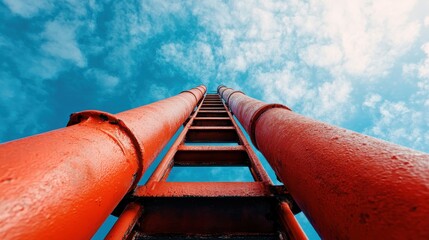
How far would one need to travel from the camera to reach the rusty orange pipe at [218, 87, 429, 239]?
0.76m

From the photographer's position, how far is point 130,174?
1.68 metres

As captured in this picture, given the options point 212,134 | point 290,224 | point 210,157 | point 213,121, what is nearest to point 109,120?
point 290,224

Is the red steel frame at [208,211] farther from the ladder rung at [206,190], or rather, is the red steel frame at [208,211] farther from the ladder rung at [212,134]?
the ladder rung at [212,134]

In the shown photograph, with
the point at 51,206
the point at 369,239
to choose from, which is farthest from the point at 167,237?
the point at 369,239

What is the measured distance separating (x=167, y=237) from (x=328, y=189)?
1.45 metres

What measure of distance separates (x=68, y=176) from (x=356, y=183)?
1.30 meters

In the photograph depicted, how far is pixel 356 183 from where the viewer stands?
0.96 metres

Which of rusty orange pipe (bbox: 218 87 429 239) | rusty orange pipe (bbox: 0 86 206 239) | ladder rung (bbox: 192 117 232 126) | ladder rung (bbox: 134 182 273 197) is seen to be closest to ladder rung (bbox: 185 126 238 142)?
ladder rung (bbox: 192 117 232 126)

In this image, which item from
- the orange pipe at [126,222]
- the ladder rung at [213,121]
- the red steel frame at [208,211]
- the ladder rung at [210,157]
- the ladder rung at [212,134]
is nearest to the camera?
the orange pipe at [126,222]

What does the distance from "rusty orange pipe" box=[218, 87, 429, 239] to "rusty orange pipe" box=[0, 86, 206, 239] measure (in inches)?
46.5

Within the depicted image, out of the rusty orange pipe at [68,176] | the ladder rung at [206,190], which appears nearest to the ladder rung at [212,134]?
the ladder rung at [206,190]

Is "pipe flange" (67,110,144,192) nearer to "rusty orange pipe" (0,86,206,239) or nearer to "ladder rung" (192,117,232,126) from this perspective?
"rusty orange pipe" (0,86,206,239)

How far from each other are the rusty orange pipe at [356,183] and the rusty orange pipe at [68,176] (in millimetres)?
1180

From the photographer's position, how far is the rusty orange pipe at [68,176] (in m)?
0.82
